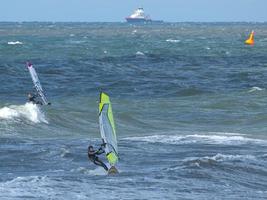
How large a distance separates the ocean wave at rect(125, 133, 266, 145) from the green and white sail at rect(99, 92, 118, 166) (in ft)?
16.4

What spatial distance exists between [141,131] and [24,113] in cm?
458

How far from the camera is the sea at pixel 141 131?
651 inches

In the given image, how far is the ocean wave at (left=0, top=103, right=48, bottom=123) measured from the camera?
28125 mm

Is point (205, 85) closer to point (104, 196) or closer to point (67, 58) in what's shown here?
point (67, 58)

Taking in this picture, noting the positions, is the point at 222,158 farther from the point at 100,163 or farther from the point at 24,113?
the point at 24,113

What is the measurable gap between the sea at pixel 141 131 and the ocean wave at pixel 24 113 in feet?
0.12

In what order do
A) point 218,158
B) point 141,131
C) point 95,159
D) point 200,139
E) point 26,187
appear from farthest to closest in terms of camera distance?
point 141,131
point 200,139
point 218,158
point 95,159
point 26,187

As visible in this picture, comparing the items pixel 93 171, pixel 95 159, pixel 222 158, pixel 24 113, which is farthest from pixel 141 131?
pixel 95 159

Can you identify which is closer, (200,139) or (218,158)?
(218,158)

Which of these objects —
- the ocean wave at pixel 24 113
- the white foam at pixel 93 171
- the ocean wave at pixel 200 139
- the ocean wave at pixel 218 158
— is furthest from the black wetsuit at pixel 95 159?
the ocean wave at pixel 24 113

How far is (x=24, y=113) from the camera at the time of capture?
94.7 feet

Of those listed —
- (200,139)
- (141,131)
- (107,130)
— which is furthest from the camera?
(141,131)

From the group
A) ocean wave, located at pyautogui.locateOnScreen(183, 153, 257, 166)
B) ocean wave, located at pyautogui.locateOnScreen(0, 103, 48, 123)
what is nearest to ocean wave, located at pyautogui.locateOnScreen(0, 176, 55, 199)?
ocean wave, located at pyautogui.locateOnScreen(183, 153, 257, 166)

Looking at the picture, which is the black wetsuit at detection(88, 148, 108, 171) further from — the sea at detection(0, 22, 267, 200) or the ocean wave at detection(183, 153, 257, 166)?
the ocean wave at detection(183, 153, 257, 166)
